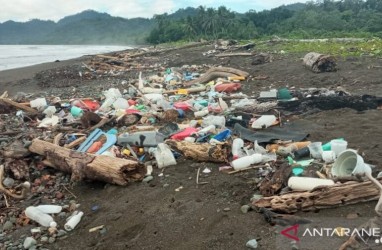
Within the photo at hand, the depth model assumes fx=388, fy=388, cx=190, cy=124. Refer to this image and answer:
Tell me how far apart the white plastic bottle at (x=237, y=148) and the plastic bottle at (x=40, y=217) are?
2.23 m

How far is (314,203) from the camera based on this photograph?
3.33 meters

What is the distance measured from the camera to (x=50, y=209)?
14.5ft

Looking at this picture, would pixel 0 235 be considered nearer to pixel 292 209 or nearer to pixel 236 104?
pixel 292 209

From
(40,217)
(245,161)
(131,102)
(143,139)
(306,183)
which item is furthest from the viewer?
(131,102)

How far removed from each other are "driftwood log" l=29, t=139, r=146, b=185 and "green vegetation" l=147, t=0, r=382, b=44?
4032 cm

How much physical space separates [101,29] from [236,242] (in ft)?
375

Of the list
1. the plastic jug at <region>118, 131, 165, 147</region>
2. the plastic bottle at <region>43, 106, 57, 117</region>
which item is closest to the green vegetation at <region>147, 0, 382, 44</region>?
the plastic bottle at <region>43, 106, 57, 117</region>

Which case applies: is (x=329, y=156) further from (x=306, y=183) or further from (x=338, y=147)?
(x=306, y=183)

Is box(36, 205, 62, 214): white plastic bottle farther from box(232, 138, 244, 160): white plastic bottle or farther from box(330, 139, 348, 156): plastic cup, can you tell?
box(330, 139, 348, 156): plastic cup

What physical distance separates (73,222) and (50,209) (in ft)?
1.64

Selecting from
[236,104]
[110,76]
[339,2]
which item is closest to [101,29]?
[339,2]

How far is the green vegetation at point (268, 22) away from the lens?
43.4 metres

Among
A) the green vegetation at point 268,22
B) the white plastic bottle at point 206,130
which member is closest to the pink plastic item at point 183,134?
the white plastic bottle at point 206,130

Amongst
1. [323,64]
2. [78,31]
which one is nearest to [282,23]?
[323,64]
